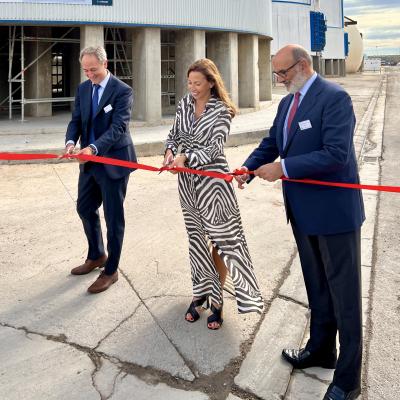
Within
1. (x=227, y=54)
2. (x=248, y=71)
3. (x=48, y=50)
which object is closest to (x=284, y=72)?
(x=48, y=50)

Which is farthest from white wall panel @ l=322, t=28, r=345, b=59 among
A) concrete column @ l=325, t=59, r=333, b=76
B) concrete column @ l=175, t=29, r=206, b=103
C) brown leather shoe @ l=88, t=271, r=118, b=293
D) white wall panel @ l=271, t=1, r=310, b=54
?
brown leather shoe @ l=88, t=271, r=118, b=293

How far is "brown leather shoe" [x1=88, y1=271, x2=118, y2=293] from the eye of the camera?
167 inches

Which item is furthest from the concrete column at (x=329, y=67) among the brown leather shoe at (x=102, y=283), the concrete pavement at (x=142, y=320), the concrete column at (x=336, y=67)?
the brown leather shoe at (x=102, y=283)

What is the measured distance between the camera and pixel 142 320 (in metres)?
3.76

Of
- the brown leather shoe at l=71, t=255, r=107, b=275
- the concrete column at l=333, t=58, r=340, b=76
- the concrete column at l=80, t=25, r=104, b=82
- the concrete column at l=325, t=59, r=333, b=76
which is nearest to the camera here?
the brown leather shoe at l=71, t=255, r=107, b=275

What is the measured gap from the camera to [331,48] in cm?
5794

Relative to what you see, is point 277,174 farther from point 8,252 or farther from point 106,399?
point 8,252

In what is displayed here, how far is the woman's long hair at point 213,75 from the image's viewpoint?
135 inches

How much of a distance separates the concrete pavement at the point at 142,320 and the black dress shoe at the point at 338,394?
124 mm

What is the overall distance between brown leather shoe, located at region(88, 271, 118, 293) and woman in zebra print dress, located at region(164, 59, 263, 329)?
1.07 m

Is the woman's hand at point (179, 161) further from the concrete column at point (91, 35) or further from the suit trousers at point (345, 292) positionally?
the concrete column at point (91, 35)

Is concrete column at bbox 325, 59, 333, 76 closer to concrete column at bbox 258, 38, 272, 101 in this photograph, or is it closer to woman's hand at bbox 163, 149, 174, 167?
concrete column at bbox 258, 38, 272, 101

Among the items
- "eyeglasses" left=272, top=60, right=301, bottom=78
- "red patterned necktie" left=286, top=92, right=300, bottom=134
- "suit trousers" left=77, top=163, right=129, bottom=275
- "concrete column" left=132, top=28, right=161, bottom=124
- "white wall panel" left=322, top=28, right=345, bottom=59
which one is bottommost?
"suit trousers" left=77, top=163, right=129, bottom=275

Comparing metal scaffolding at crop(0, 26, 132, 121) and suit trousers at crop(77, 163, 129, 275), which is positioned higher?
metal scaffolding at crop(0, 26, 132, 121)
